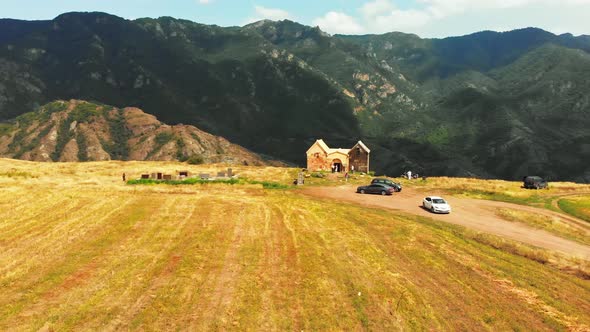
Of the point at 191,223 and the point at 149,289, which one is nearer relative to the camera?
the point at 149,289

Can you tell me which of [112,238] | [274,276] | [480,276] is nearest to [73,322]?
[274,276]

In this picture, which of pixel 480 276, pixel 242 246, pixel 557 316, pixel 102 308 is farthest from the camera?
pixel 242 246

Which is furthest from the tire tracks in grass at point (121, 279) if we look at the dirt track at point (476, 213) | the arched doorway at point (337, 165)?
the arched doorway at point (337, 165)

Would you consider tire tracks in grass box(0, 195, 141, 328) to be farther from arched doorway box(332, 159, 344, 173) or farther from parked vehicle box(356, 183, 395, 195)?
arched doorway box(332, 159, 344, 173)

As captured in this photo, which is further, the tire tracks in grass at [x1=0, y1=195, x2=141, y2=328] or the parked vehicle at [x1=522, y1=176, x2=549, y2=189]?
the parked vehicle at [x1=522, y1=176, x2=549, y2=189]

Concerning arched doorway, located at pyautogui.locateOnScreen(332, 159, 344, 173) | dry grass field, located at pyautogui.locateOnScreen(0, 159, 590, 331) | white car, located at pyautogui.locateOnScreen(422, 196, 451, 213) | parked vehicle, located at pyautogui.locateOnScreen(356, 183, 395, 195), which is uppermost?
arched doorway, located at pyautogui.locateOnScreen(332, 159, 344, 173)

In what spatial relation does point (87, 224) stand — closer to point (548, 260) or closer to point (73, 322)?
point (73, 322)

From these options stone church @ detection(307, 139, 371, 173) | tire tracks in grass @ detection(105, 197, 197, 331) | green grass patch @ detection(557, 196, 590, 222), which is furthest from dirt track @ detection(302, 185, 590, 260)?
stone church @ detection(307, 139, 371, 173)
